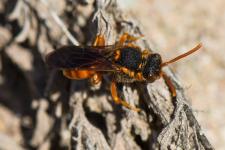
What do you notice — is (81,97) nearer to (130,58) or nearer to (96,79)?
(96,79)

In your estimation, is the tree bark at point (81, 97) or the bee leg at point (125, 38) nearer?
the tree bark at point (81, 97)

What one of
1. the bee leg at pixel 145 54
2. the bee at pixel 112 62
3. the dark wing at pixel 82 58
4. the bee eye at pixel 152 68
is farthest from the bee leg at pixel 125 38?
the bee eye at pixel 152 68

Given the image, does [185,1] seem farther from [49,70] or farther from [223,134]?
[49,70]

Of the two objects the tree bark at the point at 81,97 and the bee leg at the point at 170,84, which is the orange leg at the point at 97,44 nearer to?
the tree bark at the point at 81,97

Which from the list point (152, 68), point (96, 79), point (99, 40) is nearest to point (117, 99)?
point (96, 79)

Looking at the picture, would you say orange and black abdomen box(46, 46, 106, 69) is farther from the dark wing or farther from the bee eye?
the bee eye

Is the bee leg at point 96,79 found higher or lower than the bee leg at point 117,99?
higher

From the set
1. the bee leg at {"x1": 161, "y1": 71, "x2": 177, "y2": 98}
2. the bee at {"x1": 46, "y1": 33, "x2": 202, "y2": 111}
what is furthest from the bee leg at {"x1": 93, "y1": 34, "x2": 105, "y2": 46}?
the bee leg at {"x1": 161, "y1": 71, "x2": 177, "y2": 98}
